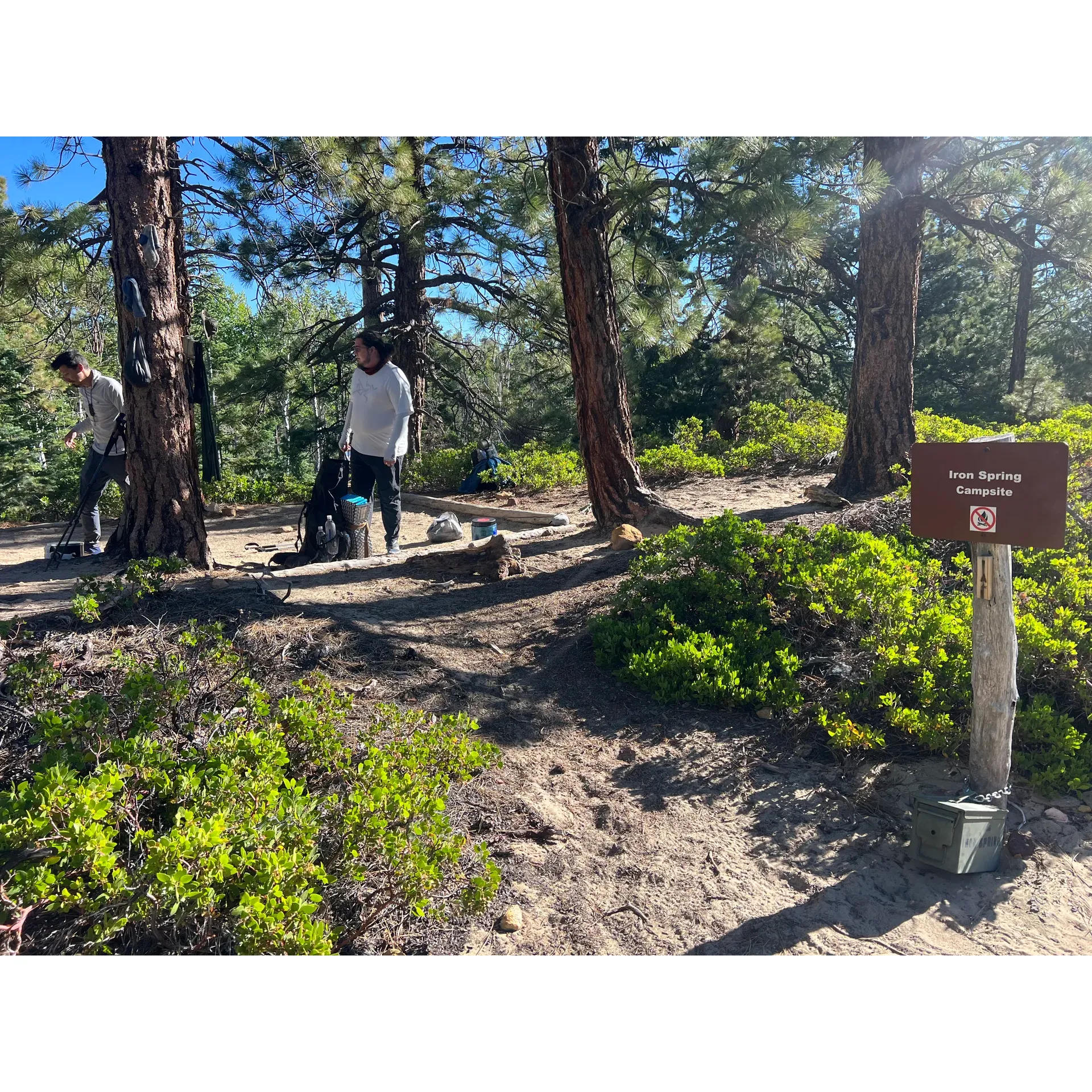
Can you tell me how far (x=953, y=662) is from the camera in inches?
149

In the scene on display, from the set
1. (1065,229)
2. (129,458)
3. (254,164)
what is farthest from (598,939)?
(1065,229)

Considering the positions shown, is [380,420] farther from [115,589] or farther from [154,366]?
[115,589]

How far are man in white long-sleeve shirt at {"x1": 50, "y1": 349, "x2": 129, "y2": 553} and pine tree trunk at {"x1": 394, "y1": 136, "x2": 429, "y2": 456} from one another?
564 centimetres

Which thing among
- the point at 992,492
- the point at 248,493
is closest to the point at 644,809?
the point at 992,492

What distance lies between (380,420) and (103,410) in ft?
7.89

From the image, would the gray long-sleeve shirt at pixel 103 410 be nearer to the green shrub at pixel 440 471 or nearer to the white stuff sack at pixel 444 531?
the white stuff sack at pixel 444 531

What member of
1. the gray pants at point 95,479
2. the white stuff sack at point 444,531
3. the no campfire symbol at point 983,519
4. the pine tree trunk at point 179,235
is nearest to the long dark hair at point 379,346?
the pine tree trunk at point 179,235

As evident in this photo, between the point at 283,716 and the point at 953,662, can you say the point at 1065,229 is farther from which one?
the point at 283,716

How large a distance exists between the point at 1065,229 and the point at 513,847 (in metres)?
10.2

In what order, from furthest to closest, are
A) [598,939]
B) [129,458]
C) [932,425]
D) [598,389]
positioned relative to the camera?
[932,425] → [598,389] → [129,458] → [598,939]

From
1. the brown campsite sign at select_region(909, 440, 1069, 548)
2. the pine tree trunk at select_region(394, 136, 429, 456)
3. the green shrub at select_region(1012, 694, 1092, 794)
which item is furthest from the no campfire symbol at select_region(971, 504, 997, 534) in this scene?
the pine tree trunk at select_region(394, 136, 429, 456)

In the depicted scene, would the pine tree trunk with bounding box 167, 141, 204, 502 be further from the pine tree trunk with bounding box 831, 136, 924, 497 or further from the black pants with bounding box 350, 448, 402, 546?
the pine tree trunk with bounding box 831, 136, 924, 497

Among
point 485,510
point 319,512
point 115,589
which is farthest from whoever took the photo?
point 485,510

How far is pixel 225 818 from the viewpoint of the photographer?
2.35 meters
